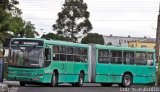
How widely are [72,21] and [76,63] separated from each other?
67.9 m

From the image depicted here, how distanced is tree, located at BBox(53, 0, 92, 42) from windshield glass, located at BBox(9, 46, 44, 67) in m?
68.2

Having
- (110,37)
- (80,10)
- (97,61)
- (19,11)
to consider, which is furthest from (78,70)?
(110,37)

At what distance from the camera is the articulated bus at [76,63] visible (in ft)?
90.5

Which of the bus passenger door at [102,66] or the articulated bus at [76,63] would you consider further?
the bus passenger door at [102,66]

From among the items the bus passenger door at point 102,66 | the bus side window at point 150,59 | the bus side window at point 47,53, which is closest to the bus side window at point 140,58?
the bus side window at point 150,59

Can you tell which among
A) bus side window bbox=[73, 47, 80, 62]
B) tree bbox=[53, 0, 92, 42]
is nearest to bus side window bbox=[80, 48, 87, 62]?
bus side window bbox=[73, 47, 80, 62]

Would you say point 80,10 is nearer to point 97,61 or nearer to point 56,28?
point 56,28

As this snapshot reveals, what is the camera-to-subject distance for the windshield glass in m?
27.5

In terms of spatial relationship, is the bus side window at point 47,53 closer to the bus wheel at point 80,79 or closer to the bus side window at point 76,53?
the bus side window at point 76,53

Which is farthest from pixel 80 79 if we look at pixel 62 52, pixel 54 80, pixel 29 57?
pixel 29 57

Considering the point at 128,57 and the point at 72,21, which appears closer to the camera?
the point at 128,57

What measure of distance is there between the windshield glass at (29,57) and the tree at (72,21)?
224 feet

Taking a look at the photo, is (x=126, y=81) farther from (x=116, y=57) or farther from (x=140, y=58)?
(x=140, y=58)

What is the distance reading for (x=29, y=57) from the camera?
27594mm
